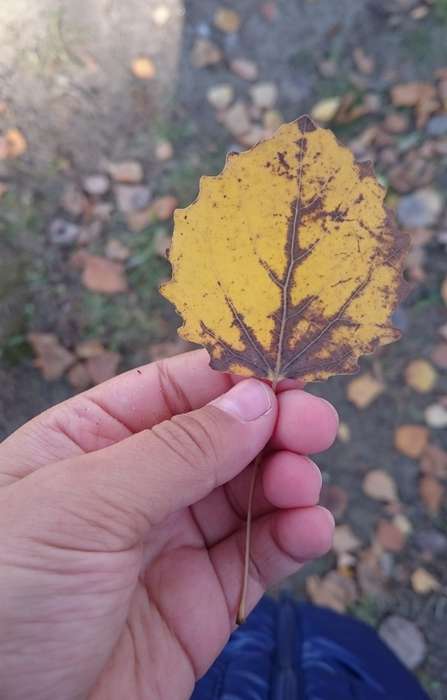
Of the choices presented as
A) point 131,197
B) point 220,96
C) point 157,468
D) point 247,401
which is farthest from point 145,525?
point 220,96

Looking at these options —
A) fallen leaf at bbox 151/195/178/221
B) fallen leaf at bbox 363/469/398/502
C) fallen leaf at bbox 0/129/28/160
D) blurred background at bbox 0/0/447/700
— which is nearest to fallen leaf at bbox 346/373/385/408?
blurred background at bbox 0/0/447/700

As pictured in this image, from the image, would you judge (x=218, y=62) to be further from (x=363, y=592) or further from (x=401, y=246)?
(x=363, y=592)

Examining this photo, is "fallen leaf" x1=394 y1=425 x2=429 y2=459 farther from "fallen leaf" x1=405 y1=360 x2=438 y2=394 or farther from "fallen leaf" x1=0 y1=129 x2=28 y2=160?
"fallen leaf" x1=0 y1=129 x2=28 y2=160

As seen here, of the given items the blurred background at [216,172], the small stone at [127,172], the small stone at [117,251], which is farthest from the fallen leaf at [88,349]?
the small stone at [127,172]

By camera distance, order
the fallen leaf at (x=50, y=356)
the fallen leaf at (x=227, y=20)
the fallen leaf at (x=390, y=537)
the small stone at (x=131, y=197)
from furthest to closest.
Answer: the fallen leaf at (x=227, y=20)
the small stone at (x=131, y=197)
the fallen leaf at (x=50, y=356)
the fallen leaf at (x=390, y=537)

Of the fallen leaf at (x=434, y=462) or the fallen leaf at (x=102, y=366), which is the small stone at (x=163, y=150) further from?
the fallen leaf at (x=434, y=462)

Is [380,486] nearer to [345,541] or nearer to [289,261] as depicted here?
[345,541]

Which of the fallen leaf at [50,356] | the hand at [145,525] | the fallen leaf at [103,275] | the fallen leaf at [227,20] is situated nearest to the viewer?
the hand at [145,525]
